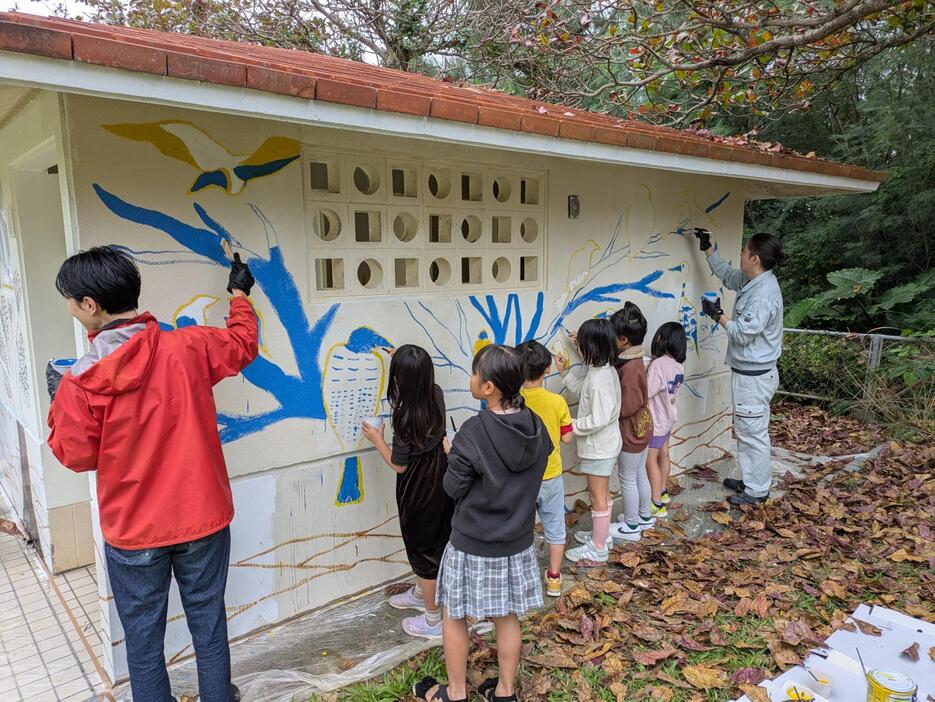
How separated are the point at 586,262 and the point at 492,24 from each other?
5778 mm

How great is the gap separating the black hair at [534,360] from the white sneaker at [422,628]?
147 cm

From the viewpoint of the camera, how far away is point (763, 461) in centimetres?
526

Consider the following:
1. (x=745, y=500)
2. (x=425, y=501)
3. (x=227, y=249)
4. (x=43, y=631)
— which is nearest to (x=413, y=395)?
(x=425, y=501)

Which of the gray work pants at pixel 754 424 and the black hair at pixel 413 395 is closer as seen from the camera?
the black hair at pixel 413 395

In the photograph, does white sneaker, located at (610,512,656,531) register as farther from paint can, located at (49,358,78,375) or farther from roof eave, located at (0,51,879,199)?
paint can, located at (49,358,78,375)

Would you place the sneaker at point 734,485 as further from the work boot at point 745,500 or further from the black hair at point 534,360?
the black hair at point 534,360

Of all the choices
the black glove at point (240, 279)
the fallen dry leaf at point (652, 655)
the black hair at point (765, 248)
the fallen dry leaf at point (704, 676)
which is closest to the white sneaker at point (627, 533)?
the fallen dry leaf at point (652, 655)

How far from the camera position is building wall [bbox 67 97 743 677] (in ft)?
9.42

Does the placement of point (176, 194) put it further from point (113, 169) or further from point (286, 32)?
Result: point (286, 32)

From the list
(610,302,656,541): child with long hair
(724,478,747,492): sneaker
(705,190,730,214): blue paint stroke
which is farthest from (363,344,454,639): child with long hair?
(705,190,730,214): blue paint stroke

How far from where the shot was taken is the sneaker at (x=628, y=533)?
4.57m

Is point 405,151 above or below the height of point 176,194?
above

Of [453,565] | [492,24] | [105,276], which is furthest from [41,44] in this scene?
[492,24]

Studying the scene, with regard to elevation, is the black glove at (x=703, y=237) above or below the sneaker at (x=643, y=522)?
above
